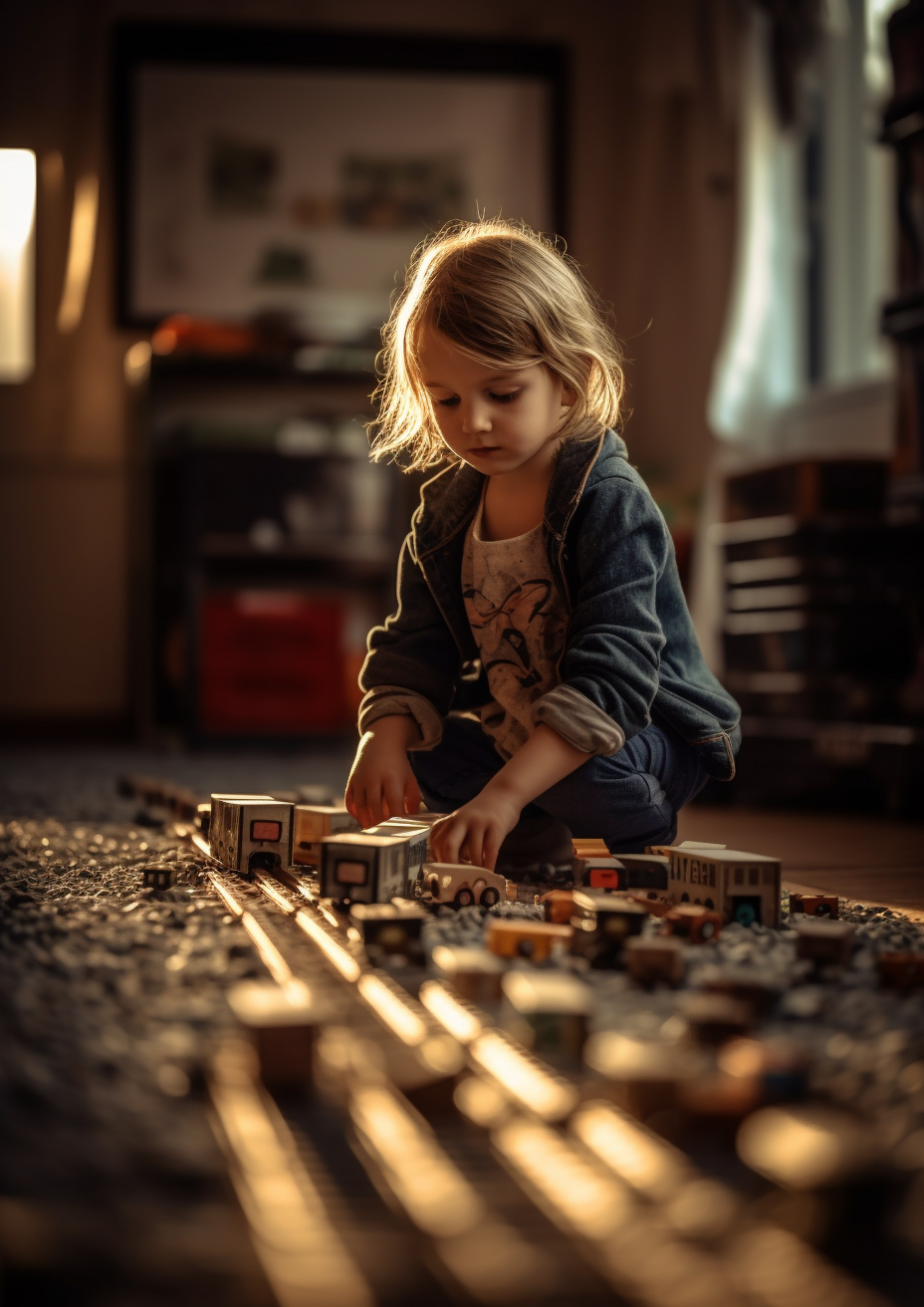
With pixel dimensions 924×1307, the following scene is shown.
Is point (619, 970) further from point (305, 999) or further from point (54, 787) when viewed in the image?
point (54, 787)

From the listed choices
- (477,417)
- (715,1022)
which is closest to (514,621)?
(477,417)

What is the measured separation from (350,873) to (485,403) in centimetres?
44

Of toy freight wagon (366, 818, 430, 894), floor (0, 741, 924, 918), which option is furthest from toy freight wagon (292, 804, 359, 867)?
floor (0, 741, 924, 918)

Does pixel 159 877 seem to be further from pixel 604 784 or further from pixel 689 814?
pixel 689 814

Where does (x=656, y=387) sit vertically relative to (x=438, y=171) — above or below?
below

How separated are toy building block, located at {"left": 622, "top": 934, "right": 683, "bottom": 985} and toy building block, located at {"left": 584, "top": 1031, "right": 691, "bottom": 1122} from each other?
0.18m

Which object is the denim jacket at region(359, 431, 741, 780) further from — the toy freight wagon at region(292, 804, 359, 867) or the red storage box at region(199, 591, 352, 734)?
the red storage box at region(199, 591, 352, 734)

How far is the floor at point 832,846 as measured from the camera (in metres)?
1.33

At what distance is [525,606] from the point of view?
1.33 m

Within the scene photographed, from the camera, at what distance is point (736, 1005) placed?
75 centimetres

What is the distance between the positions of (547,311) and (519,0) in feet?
9.16

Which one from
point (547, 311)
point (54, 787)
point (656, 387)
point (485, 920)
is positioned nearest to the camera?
point (485, 920)

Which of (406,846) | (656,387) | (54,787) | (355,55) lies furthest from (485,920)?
(355,55)

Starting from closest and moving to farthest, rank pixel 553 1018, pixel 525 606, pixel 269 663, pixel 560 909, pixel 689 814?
pixel 553 1018, pixel 560 909, pixel 525 606, pixel 689 814, pixel 269 663
